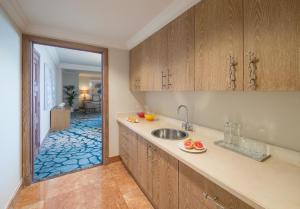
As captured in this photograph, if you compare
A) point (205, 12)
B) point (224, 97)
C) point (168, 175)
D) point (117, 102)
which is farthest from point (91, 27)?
point (168, 175)

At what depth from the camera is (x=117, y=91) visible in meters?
2.95

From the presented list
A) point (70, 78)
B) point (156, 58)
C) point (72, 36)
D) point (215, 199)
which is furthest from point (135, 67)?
point (70, 78)

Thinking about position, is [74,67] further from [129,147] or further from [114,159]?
[129,147]

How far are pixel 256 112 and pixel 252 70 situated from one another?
1.65ft

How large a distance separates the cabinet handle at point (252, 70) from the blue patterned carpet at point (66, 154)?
281 centimetres

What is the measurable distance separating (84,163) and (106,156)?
45 centimetres

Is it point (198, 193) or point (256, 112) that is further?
point (256, 112)

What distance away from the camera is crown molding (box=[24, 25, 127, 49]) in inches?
→ 88.9

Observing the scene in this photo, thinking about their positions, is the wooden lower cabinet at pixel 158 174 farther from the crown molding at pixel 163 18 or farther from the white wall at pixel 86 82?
the white wall at pixel 86 82

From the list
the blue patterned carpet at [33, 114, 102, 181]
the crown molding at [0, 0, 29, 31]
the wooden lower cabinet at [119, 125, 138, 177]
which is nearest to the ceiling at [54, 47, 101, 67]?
the crown molding at [0, 0, 29, 31]

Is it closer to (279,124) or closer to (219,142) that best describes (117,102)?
(219,142)

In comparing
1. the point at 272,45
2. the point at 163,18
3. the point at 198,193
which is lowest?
the point at 198,193

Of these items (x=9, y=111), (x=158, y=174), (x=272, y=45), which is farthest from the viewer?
(x=9, y=111)

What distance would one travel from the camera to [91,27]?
2332 mm
